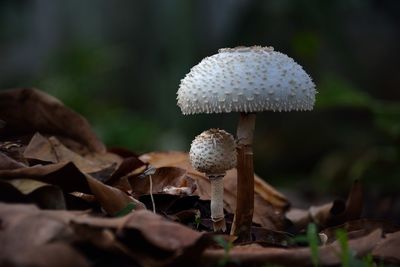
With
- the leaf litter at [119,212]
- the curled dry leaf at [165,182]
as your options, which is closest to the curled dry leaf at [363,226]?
the leaf litter at [119,212]

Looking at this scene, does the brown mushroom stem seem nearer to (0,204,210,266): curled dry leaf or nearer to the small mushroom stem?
the small mushroom stem

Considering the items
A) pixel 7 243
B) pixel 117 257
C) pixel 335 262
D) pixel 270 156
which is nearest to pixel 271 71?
pixel 335 262

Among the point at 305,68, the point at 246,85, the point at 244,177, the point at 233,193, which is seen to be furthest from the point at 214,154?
the point at 305,68

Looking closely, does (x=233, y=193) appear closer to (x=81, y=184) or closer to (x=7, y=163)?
(x=81, y=184)

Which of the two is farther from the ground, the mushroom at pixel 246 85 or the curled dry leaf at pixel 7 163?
the mushroom at pixel 246 85

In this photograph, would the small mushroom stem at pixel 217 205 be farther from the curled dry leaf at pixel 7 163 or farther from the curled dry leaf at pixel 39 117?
the curled dry leaf at pixel 39 117

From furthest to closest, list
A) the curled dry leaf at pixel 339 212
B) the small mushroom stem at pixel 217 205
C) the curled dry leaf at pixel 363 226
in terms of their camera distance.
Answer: the curled dry leaf at pixel 339 212 < the curled dry leaf at pixel 363 226 < the small mushroom stem at pixel 217 205

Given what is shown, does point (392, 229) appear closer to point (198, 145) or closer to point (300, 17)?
point (198, 145)

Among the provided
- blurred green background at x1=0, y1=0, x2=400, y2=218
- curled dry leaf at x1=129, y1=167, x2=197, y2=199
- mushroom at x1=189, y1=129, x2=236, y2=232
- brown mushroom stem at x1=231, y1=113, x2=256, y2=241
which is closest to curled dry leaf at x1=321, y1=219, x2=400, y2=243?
brown mushroom stem at x1=231, y1=113, x2=256, y2=241
